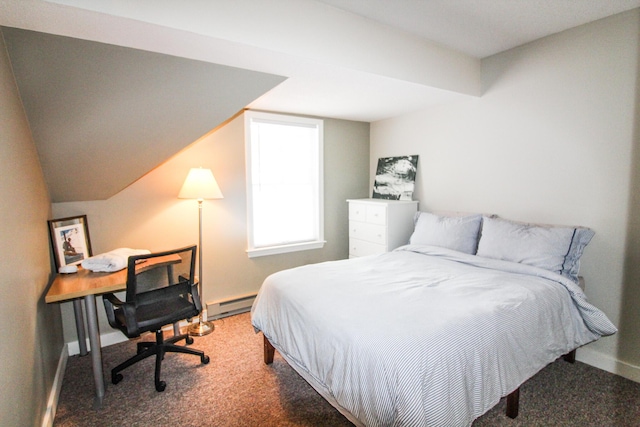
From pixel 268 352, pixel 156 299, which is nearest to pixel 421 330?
pixel 268 352

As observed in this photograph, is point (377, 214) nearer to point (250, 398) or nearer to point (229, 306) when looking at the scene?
point (229, 306)

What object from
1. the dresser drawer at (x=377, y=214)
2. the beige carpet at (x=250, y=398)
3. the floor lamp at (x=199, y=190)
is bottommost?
the beige carpet at (x=250, y=398)

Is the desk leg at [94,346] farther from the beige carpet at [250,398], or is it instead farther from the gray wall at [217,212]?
the gray wall at [217,212]

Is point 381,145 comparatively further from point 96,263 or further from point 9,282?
point 9,282

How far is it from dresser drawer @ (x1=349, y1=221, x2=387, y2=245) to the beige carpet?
5.44 ft

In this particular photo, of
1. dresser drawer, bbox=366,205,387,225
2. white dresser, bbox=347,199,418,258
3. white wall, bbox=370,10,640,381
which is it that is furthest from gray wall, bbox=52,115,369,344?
white wall, bbox=370,10,640,381

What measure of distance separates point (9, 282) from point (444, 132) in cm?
347

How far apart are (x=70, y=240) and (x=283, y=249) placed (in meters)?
1.95

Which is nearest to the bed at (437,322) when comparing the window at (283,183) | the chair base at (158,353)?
the chair base at (158,353)

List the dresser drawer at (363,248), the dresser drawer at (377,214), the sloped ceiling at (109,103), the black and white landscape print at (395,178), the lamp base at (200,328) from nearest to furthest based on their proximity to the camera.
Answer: the sloped ceiling at (109,103), the lamp base at (200,328), the dresser drawer at (377,214), the dresser drawer at (363,248), the black and white landscape print at (395,178)

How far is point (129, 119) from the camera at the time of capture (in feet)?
6.59

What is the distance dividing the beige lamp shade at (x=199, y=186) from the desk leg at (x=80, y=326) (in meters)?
1.14

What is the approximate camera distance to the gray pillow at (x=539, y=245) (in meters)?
2.19

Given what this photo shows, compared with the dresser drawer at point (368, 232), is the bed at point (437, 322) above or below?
below
